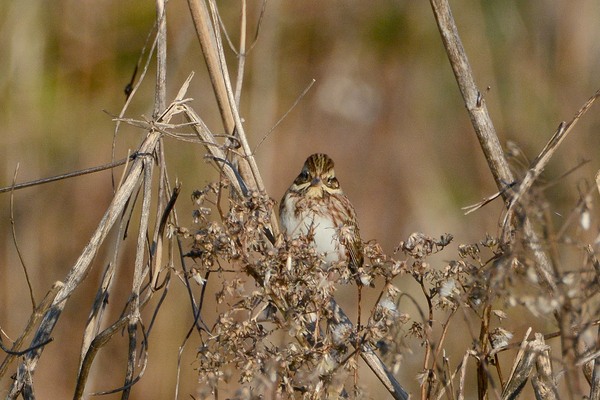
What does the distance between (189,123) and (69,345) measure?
101 inches

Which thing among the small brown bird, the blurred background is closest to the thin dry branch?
the small brown bird

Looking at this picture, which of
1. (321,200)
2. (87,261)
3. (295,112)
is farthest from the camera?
(295,112)

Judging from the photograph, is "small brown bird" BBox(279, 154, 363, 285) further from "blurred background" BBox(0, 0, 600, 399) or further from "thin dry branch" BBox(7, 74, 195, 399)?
"thin dry branch" BBox(7, 74, 195, 399)

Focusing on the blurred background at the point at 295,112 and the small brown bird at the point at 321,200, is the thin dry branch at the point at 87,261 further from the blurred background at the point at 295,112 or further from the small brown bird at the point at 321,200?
the blurred background at the point at 295,112

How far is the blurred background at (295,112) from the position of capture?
4.12m

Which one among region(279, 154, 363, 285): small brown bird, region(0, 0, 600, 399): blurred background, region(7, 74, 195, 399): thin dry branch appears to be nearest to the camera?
region(7, 74, 195, 399): thin dry branch

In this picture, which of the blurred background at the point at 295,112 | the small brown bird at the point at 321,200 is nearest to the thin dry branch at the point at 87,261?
the small brown bird at the point at 321,200

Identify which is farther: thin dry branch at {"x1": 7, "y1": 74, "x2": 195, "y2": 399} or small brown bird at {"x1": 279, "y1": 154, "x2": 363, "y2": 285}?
small brown bird at {"x1": 279, "y1": 154, "x2": 363, "y2": 285}

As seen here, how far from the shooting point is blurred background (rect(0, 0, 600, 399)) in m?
4.12

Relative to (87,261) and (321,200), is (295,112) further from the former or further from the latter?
(87,261)

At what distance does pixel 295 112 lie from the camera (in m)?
5.24

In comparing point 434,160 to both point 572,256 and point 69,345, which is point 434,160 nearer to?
point 572,256

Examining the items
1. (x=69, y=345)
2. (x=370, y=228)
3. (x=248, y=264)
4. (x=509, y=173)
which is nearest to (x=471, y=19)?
(x=370, y=228)

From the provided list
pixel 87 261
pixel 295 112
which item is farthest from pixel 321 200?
pixel 295 112
